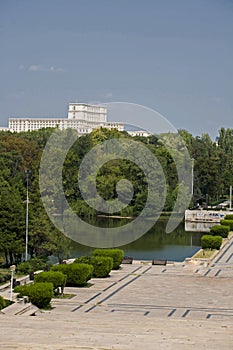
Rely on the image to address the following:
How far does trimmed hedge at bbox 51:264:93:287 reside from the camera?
1966 centimetres

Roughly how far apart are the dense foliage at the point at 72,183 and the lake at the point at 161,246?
3.49 m

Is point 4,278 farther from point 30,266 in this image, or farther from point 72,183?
point 72,183

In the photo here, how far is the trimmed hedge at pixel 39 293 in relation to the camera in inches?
642

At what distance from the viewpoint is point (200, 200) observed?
Result: 60125 mm

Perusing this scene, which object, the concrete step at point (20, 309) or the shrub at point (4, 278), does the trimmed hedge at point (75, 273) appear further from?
the concrete step at point (20, 309)

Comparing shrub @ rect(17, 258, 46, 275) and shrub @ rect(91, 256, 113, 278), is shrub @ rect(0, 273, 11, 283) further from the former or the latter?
shrub @ rect(91, 256, 113, 278)

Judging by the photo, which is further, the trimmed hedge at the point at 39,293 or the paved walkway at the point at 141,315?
the trimmed hedge at the point at 39,293

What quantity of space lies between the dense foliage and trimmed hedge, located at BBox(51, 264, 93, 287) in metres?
5.87

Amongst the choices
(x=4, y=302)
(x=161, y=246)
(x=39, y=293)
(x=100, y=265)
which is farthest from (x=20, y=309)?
(x=161, y=246)

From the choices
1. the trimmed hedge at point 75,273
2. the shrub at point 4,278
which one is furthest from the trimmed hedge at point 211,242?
the shrub at point 4,278

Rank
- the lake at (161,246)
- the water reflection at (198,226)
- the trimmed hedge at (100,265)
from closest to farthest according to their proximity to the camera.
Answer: the trimmed hedge at (100,265) → the lake at (161,246) → the water reflection at (198,226)

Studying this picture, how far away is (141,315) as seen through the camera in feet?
53.7

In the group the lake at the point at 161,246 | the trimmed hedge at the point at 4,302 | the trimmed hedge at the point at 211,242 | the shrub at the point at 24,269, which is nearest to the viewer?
the trimmed hedge at the point at 4,302

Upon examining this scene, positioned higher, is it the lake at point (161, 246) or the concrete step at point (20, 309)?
the lake at point (161, 246)
